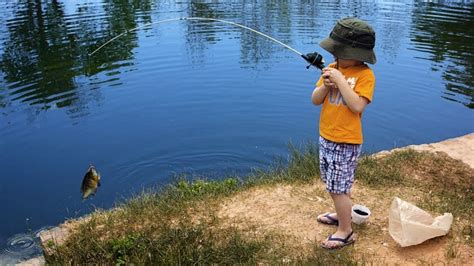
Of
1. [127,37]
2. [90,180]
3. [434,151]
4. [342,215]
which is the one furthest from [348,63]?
[127,37]

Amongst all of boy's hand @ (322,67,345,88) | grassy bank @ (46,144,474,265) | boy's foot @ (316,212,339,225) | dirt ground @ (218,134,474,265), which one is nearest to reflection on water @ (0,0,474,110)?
grassy bank @ (46,144,474,265)

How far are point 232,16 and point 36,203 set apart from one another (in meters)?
11.8

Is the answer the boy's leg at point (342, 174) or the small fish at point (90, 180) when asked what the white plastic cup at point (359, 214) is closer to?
the boy's leg at point (342, 174)

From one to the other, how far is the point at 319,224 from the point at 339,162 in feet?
2.81

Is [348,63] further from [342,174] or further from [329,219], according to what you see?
[329,219]

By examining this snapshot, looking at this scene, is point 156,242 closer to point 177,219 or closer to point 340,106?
point 177,219

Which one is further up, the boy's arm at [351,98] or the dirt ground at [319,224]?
the boy's arm at [351,98]

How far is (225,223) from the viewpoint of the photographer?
432 cm

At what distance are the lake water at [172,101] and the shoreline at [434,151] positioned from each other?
32.6 inches

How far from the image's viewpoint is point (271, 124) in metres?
8.51

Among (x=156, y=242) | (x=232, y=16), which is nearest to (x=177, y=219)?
(x=156, y=242)

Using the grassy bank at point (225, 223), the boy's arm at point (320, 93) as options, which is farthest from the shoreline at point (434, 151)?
the boy's arm at point (320, 93)

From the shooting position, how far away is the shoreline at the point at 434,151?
174 inches

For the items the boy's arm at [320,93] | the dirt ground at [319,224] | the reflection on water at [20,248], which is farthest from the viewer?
the reflection on water at [20,248]
